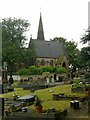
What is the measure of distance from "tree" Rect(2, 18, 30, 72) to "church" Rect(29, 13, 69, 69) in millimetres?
14403

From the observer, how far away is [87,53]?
19875mm

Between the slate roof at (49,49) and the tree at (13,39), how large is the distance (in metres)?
16.4

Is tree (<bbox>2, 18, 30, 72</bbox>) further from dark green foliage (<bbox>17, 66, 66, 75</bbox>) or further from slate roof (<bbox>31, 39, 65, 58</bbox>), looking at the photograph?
slate roof (<bbox>31, 39, 65, 58</bbox>)

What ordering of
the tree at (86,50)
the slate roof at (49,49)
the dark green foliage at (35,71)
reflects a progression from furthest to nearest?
1. the slate roof at (49,49)
2. the dark green foliage at (35,71)
3. the tree at (86,50)

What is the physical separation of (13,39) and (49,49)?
21.3m

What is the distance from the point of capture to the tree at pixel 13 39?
4819cm

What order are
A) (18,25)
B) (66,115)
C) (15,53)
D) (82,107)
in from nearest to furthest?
1. (66,115)
2. (82,107)
3. (15,53)
4. (18,25)

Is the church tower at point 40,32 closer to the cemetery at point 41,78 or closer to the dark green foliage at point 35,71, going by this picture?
the cemetery at point 41,78

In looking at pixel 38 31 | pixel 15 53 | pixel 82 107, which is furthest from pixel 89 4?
pixel 38 31

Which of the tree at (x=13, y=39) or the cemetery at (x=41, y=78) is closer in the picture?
the cemetery at (x=41, y=78)

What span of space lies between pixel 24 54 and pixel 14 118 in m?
38.7

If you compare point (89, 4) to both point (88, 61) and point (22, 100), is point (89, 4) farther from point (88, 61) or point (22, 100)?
point (22, 100)

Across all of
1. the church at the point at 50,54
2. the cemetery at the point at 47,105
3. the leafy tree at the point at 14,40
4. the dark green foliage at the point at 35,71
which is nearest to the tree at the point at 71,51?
the church at the point at 50,54

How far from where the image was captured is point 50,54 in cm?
7188
